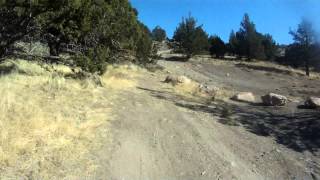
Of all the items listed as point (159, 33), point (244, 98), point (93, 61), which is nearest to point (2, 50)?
point (93, 61)

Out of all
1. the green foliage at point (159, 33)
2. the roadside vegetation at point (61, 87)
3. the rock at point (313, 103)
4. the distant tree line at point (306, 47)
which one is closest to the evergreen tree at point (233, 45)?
the distant tree line at point (306, 47)

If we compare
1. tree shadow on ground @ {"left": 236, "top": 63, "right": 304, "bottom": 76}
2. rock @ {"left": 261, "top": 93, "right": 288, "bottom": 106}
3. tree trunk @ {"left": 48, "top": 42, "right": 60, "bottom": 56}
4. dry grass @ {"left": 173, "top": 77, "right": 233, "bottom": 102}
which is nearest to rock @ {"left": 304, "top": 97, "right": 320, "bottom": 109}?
rock @ {"left": 261, "top": 93, "right": 288, "bottom": 106}

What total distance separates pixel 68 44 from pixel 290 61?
1951 inches

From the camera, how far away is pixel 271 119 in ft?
55.1

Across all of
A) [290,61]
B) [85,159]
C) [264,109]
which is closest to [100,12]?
[264,109]

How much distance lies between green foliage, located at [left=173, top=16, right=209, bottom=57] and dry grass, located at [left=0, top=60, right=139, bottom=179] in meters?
40.6

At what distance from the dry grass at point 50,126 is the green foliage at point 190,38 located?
1599 inches

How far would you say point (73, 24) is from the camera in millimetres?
20453

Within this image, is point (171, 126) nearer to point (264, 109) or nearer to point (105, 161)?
point (105, 161)

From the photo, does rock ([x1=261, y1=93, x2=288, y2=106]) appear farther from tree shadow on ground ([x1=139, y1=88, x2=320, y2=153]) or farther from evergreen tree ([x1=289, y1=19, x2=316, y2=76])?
evergreen tree ([x1=289, y1=19, x2=316, y2=76])

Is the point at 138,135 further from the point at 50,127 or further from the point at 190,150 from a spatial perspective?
the point at 50,127

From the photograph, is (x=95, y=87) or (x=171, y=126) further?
(x=95, y=87)

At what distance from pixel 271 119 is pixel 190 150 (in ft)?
17.9

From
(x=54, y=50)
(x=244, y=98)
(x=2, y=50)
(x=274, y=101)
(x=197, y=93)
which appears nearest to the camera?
(x=274, y=101)
